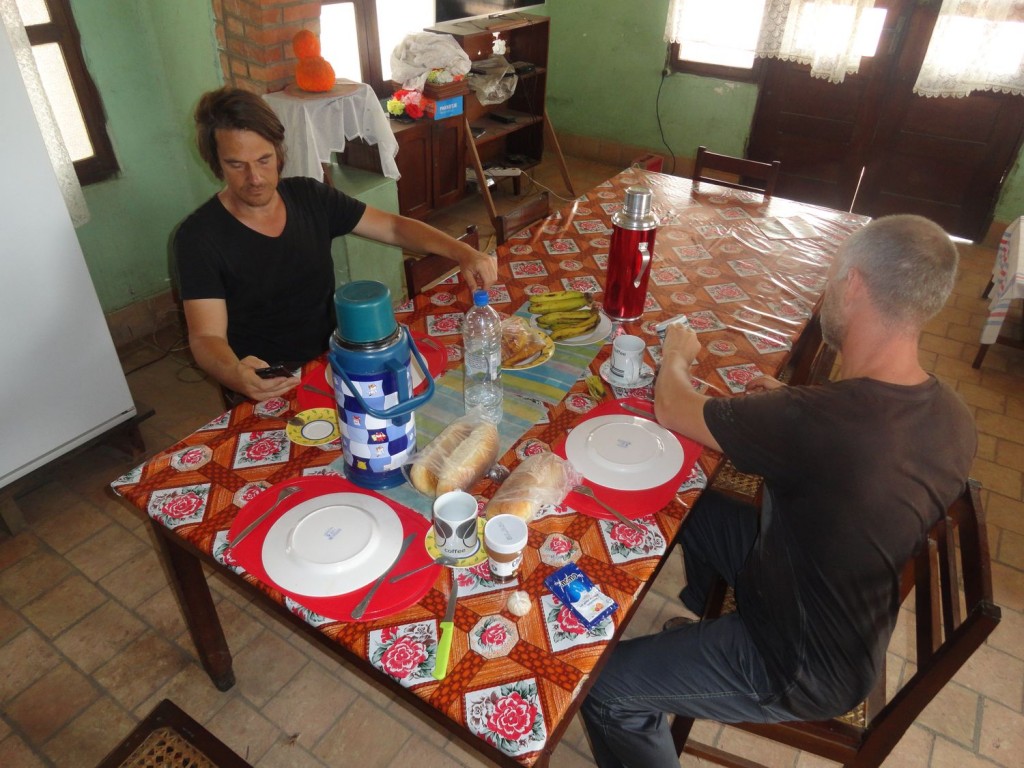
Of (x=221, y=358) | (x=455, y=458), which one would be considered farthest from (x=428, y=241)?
(x=455, y=458)

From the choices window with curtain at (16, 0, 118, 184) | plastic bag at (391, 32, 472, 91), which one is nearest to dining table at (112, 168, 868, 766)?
window with curtain at (16, 0, 118, 184)

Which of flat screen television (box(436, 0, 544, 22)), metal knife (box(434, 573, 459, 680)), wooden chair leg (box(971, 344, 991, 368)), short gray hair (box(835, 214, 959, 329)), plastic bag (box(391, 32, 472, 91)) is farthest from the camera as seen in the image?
flat screen television (box(436, 0, 544, 22))

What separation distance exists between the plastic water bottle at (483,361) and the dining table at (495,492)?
0.13 ft

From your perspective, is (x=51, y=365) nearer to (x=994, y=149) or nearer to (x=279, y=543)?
(x=279, y=543)

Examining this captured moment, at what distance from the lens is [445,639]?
107cm

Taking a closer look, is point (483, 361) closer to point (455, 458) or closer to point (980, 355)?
point (455, 458)

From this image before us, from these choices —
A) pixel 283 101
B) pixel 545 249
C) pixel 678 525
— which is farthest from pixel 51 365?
pixel 678 525

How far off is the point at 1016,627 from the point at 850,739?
120 centimetres

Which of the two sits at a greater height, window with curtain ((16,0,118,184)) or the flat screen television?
the flat screen television

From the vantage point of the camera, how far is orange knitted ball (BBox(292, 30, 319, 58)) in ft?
9.70

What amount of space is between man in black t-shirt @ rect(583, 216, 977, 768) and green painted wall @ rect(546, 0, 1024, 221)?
13.4 feet

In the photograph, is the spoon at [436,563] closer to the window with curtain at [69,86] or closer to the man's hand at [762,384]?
the man's hand at [762,384]

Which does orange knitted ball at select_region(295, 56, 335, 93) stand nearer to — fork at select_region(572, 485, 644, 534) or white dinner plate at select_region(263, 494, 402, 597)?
white dinner plate at select_region(263, 494, 402, 597)

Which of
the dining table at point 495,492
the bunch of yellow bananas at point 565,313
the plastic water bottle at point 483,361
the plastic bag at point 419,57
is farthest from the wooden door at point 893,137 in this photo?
the plastic water bottle at point 483,361
